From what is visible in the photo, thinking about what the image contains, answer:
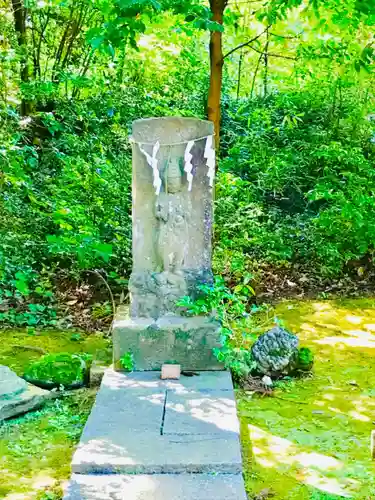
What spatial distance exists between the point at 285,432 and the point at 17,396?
6.12 feet

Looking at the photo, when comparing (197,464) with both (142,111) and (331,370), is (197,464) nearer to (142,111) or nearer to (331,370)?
(331,370)

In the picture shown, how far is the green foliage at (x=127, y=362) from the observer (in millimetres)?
4543

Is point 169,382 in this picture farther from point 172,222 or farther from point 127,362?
point 172,222

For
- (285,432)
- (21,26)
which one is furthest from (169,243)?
(21,26)

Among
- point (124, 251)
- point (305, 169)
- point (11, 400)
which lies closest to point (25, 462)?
point (11, 400)

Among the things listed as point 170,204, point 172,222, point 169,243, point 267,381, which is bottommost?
point 267,381

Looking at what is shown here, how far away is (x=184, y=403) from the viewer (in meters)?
3.95

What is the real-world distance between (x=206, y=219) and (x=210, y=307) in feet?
2.31

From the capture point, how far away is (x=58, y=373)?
468 cm

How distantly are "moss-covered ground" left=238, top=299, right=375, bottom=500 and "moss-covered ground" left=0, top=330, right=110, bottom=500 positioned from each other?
109cm

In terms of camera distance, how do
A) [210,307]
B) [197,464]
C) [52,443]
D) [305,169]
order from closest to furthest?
[197,464]
[52,443]
[210,307]
[305,169]

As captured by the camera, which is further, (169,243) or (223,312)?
(169,243)

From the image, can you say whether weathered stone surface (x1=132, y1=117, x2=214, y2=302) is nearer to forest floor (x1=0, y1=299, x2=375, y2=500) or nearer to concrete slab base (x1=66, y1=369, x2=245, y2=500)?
concrete slab base (x1=66, y1=369, x2=245, y2=500)

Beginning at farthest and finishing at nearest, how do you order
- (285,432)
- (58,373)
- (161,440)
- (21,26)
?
1. (21,26)
2. (58,373)
3. (285,432)
4. (161,440)
